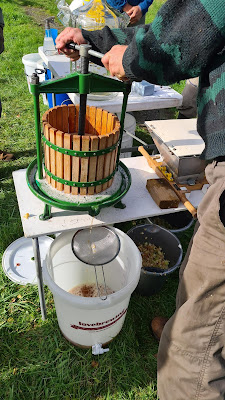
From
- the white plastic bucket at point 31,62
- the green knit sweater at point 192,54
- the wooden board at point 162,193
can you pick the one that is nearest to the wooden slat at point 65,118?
the green knit sweater at point 192,54

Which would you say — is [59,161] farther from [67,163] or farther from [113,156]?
[113,156]

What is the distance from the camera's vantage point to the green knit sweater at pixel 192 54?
51.1 inches

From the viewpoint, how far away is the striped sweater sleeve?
1.29 meters

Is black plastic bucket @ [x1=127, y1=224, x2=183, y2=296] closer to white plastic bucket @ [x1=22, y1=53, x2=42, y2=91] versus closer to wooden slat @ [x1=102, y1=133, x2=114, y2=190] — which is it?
wooden slat @ [x1=102, y1=133, x2=114, y2=190]

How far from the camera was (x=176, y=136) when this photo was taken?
2.50 m

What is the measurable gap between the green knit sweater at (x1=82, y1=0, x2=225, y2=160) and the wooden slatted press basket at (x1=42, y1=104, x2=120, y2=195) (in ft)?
1.33

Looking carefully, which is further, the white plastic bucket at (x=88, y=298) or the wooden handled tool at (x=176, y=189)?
the wooden handled tool at (x=176, y=189)

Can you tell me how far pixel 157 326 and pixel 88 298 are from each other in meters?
0.93

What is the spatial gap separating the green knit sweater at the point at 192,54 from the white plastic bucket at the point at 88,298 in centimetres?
104

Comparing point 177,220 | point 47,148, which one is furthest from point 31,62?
point 47,148

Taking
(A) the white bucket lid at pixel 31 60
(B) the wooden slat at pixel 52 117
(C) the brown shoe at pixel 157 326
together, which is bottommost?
(C) the brown shoe at pixel 157 326

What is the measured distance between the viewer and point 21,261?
10.1 ft

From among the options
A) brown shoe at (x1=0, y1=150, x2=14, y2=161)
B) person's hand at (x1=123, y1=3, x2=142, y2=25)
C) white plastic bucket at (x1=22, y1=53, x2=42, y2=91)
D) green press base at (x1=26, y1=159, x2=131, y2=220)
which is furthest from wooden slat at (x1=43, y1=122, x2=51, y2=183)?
white plastic bucket at (x1=22, y1=53, x2=42, y2=91)

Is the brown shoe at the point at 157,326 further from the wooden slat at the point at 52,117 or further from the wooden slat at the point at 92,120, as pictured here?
the wooden slat at the point at 52,117
